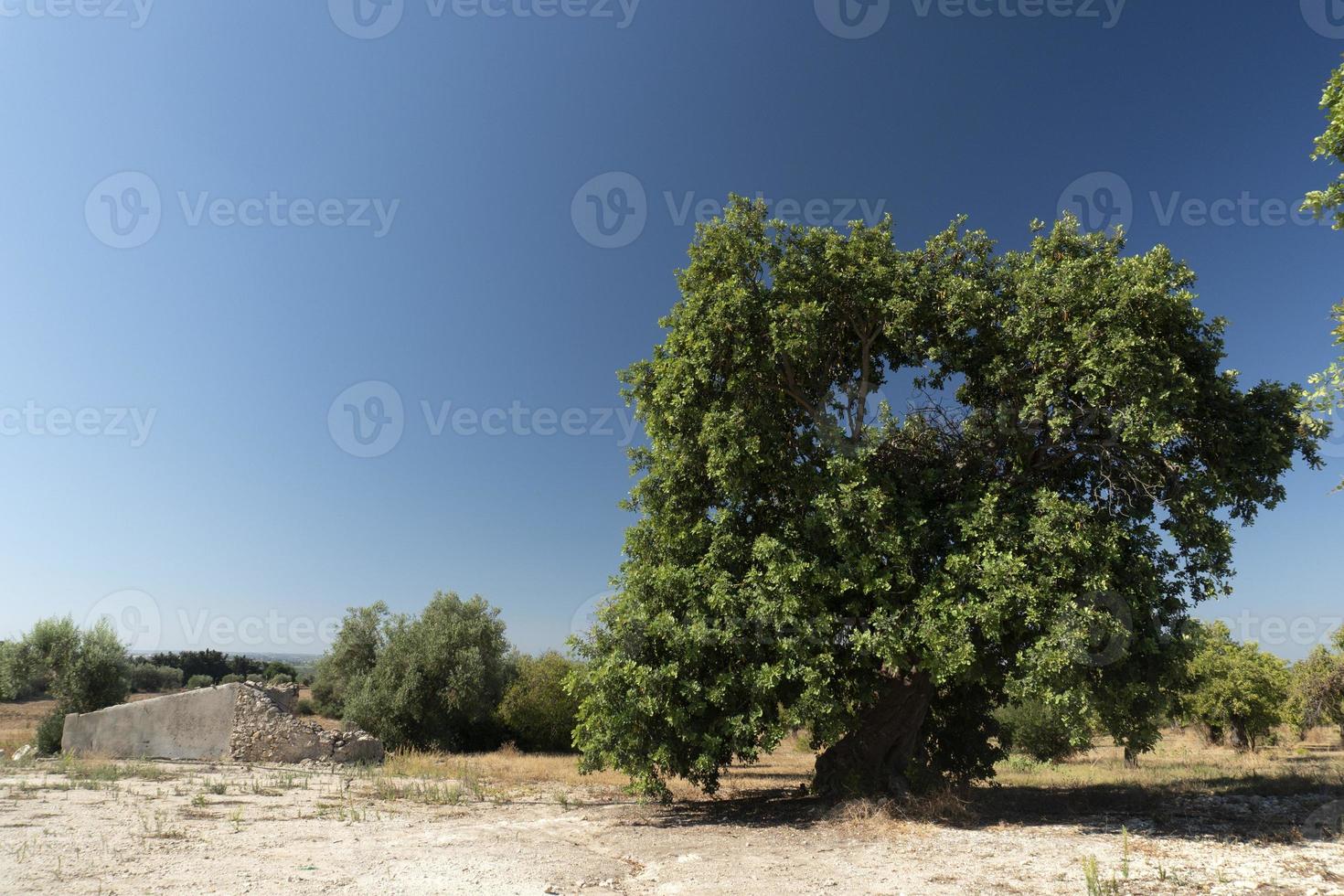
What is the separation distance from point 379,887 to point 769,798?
10799mm

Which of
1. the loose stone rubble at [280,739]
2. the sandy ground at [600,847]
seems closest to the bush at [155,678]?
the loose stone rubble at [280,739]

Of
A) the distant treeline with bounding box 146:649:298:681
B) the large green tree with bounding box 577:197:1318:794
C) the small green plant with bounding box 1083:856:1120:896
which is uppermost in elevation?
the large green tree with bounding box 577:197:1318:794

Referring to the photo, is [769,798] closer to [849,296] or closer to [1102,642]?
[1102,642]

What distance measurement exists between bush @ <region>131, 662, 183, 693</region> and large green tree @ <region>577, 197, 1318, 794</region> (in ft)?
227

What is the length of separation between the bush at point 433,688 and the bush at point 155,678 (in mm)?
43952

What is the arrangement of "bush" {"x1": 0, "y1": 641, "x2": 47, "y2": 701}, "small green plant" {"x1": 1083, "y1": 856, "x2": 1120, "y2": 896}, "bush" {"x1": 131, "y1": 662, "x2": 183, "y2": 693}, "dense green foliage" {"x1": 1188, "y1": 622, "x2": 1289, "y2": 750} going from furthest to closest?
"bush" {"x1": 131, "y1": 662, "x2": 183, "y2": 693} → "bush" {"x1": 0, "y1": 641, "x2": 47, "y2": 701} → "dense green foliage" {"x1": 1188, "y1": 622, "x2": 1289, "y2": 750} → "small green plant" {"x1": 1083, "y1": 856, "x2": 1120, "y2": 896}

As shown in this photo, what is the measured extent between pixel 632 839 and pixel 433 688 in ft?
79.7

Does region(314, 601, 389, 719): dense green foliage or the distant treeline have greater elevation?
region(314, 601, 389, 719): dense green foliage

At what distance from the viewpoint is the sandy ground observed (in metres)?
7.99

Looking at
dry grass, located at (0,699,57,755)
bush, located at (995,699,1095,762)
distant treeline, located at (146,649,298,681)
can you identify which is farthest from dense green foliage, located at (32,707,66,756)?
distant treeline, located at (146,649,298,681)

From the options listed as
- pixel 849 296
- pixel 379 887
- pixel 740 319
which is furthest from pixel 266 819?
pixel 849 296

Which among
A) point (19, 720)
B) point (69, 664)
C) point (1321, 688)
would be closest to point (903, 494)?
point (1321, 688)

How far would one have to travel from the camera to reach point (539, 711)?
33.8 metres

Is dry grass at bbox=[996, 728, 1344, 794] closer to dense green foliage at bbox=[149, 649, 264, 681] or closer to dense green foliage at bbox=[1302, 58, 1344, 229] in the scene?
dense green foliage at bbox=[1302, 58, 1344, 229]
